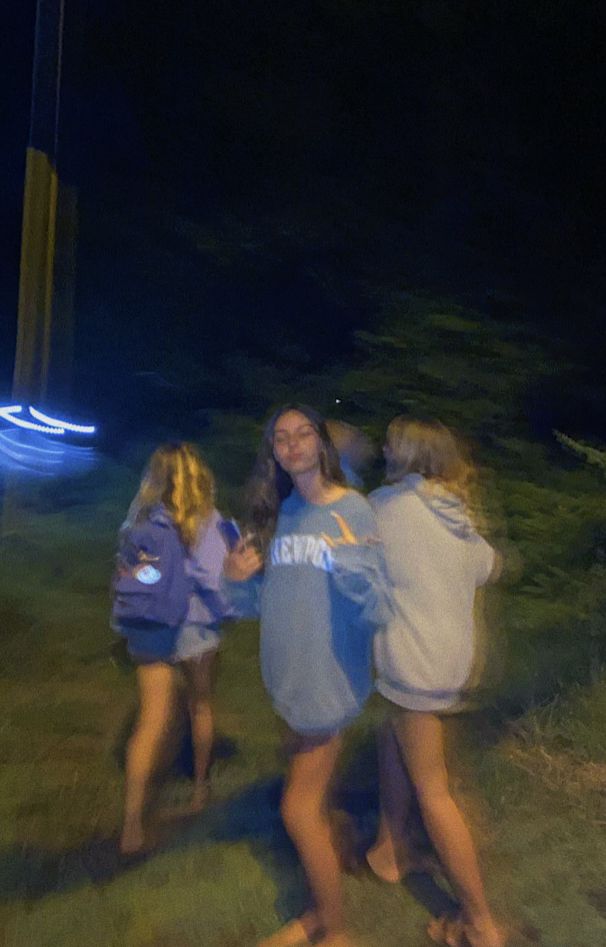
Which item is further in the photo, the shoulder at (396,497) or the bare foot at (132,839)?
the bare foot at (132,839)

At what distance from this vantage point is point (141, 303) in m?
10.9

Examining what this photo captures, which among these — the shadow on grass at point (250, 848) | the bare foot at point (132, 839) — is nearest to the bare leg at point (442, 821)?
the shadow on grass at point (250, 848)

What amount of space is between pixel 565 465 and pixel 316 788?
349cm

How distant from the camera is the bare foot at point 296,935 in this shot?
11.9 ft

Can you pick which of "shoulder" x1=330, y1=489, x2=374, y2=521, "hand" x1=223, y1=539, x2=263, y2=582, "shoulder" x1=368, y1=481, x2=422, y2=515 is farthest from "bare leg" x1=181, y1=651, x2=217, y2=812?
"shoulder" x1=330, y1=489, x2=374, y2=521

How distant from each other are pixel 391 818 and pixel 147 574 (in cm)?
124

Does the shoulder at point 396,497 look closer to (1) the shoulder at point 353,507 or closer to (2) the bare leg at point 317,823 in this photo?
(1) the shoulder at point 353,507

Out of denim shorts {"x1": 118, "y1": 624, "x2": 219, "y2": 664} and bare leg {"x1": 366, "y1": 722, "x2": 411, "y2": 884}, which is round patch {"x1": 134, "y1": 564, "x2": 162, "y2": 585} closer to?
denim shorts {"x1": 118, "y1": 624, "x2": 219, "y2": 664}

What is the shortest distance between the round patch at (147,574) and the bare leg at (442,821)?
114cm

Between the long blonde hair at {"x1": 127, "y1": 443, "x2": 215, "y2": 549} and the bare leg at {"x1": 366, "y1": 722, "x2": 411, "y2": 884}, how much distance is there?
1.04 metres

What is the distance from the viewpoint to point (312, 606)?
11.0 ft

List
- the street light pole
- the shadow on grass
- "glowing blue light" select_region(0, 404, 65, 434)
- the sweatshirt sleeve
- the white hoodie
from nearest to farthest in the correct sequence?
1. the sweatshirt sleeve
2. the white hoodie
3. the shadow on grass
4. the street light pole
5. "glowing blue light" select_region(0, 404, 65, 434)

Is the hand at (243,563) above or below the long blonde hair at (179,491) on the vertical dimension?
above

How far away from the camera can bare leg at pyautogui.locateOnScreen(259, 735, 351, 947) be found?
347 cm
